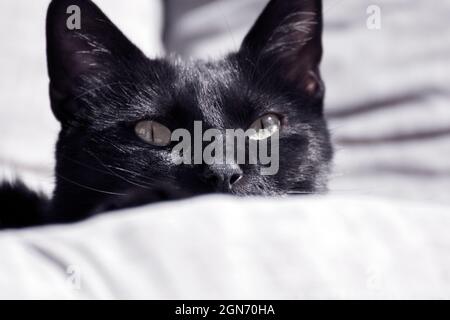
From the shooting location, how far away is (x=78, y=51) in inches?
43.5

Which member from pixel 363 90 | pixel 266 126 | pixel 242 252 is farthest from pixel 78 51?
pixel 363 90

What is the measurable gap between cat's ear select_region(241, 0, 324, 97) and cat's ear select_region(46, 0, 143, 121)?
0.23 m

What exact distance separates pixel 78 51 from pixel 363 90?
2.46 ft

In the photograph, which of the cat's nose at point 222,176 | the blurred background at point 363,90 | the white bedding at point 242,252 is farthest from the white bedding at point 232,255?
the blurred background at point 363,90

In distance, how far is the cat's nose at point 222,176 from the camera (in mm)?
898

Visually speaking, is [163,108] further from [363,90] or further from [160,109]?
[363,90]

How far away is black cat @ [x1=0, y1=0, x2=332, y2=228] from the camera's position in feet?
3.18

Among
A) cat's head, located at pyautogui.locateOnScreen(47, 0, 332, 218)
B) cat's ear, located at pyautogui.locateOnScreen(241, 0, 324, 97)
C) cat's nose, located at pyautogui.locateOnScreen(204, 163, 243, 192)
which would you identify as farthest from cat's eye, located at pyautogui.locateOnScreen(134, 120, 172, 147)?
cat's ear, located at pyautogui.locateOnScreen(241, 0, 324, 97)

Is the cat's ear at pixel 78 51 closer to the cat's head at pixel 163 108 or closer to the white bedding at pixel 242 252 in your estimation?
the cat's head at pixel 163 108

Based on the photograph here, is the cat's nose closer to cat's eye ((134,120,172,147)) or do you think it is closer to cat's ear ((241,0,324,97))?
cat's eye ((134,120,172,147))

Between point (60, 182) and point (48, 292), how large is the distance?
515mm

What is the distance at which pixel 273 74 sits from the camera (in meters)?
1.15

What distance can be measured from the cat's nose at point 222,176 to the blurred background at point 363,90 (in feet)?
1.54
